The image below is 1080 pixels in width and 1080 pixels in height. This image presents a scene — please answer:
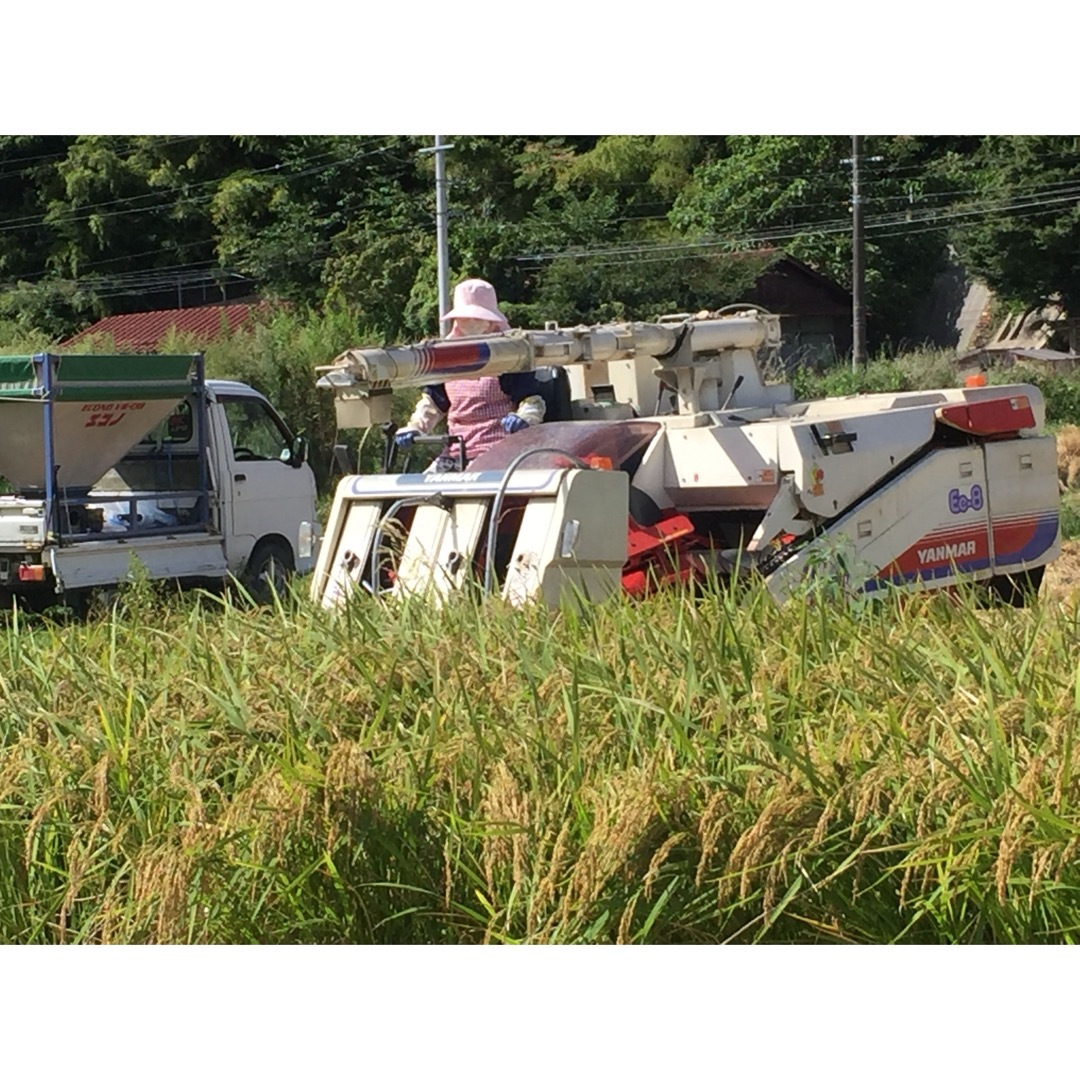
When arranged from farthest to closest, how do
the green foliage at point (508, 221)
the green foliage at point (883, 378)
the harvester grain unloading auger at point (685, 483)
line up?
the green foliage at point (508, 221), the green foliage at point (883, 378), the harvester grain unloading auger at point (685, 483)

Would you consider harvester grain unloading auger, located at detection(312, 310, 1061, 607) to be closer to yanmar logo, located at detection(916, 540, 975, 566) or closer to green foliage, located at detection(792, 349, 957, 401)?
yanmar logo, located at detection(916, 540, 975, 566)

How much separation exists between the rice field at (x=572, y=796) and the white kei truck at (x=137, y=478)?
8310 millimetres

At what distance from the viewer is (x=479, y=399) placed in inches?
384

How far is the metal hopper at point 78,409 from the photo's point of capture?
14.2m

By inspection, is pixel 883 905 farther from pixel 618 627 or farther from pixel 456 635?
pixel 456 635

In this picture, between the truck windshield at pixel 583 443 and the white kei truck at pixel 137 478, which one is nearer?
the truck windshield at pixel 583 443

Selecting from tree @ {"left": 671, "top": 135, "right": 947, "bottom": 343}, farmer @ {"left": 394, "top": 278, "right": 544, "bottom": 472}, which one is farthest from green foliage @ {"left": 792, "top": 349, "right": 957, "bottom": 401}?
farmer @ {"left": 394, "top": 278, "right": 544, "bottom": 472}

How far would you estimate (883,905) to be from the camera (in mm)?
4566

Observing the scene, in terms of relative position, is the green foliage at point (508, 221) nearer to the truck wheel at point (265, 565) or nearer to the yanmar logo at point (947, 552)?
the truck wheel at point (265, 565)

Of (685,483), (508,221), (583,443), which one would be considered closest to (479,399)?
(583,443)

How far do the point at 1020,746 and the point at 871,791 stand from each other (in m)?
0.46

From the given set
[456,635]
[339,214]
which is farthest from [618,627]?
[339,214]

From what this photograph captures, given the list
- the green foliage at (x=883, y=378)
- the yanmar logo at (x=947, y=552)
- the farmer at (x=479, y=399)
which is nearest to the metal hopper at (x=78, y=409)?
the farmer at (x=479, y=399)

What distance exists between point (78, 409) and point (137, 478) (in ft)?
5.33
